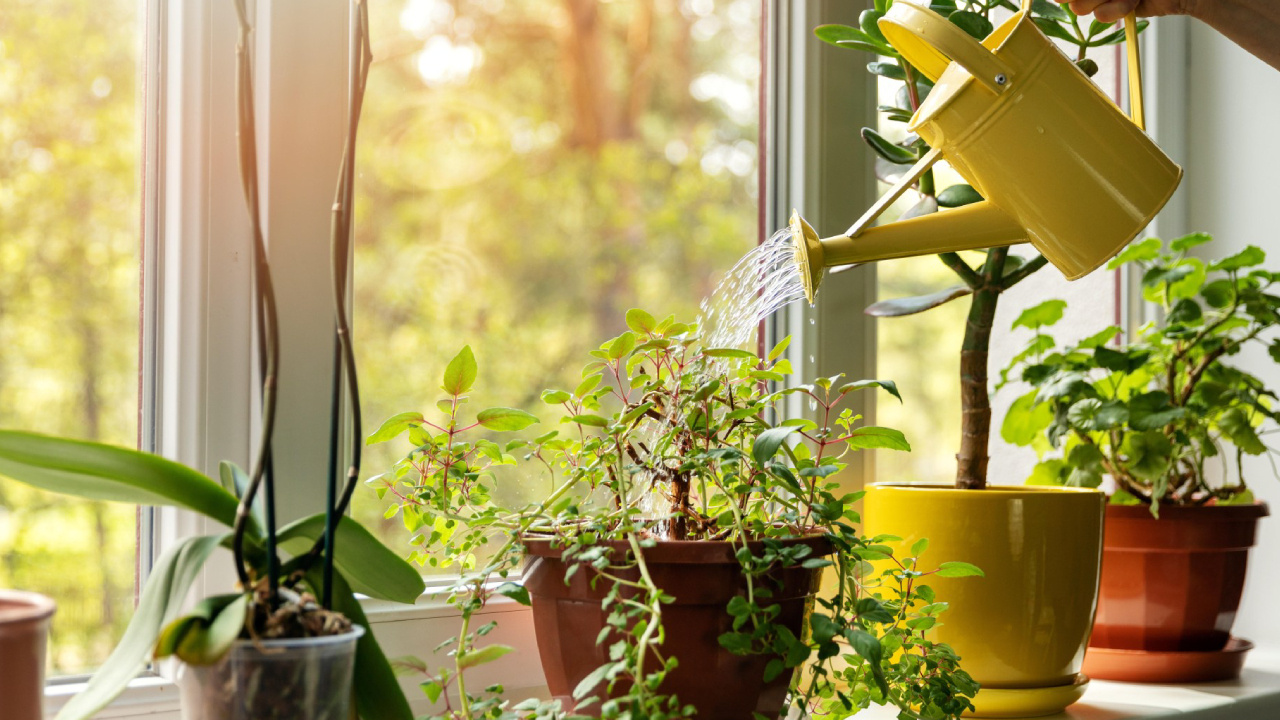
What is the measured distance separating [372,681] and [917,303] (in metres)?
0.67

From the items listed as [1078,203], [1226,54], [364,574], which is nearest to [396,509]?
[364,574]

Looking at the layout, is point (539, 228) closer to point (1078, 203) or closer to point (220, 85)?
point (220, 85)

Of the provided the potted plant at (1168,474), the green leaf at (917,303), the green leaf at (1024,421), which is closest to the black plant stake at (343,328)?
the green leaf at (917,303)

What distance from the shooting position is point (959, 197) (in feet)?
3.09

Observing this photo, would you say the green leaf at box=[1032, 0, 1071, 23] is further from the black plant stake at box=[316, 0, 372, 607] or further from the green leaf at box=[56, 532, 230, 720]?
the green leaf at box=[56, 532, 230, 720]

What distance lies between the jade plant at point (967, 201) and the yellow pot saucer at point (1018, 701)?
199 millimetres

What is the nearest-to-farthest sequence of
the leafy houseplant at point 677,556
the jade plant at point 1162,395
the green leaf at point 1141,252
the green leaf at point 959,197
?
the leafy houseplant at point 677,556, the green leaf at point 959,197, the jade plant at point 1162,395, the green leaf at point 1141,252

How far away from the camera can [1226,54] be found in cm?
155

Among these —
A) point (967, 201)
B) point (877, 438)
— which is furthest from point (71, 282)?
point (967, 201)

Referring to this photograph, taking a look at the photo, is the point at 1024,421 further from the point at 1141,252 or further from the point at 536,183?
the point at 536,183

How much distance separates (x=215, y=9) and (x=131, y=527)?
0.42 metres

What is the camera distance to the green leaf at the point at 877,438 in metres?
0.83

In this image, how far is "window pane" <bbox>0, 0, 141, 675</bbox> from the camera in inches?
31.3

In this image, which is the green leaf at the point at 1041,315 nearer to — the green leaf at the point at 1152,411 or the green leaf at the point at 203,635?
the green leaf at the point at 1152,411
